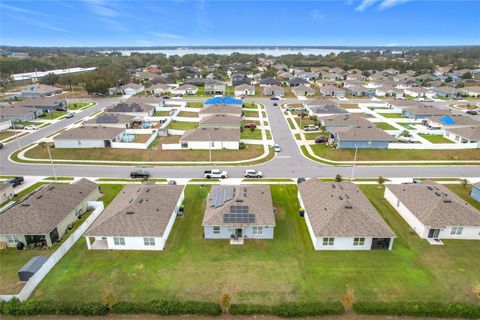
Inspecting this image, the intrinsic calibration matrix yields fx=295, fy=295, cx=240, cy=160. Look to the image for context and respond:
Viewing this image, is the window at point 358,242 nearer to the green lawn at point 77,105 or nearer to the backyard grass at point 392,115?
the backyard grass at point 392,115

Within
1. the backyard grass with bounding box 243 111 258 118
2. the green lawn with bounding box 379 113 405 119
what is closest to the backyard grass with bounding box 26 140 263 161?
the backyard grass with bounding box 243 111 258 118

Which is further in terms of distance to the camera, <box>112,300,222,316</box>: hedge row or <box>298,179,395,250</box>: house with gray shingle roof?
<box>298,179,395,250</box>: house with gray shingle roof

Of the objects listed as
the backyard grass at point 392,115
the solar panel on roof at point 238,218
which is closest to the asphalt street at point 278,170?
the solar panel on roof at point 238,218

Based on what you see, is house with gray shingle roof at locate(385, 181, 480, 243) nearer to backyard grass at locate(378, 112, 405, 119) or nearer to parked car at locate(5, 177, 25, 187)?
parked car at locate(5, 177, 25, 187)

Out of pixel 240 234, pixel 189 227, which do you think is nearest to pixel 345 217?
pixel 240 234

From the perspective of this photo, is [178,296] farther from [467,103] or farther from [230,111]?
[467,103]

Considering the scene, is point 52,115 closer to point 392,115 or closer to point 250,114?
point 250,114

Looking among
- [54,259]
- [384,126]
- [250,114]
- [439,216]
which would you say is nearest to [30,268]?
[54,259]
